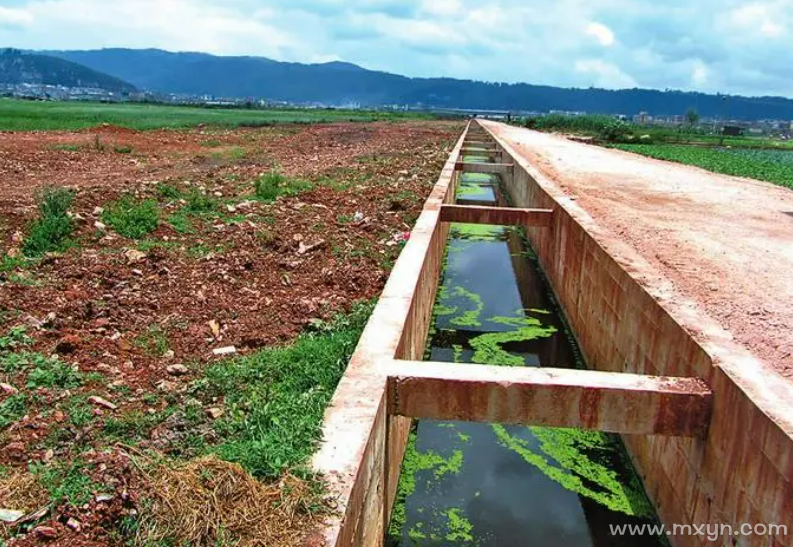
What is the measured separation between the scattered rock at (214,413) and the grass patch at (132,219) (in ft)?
16.3

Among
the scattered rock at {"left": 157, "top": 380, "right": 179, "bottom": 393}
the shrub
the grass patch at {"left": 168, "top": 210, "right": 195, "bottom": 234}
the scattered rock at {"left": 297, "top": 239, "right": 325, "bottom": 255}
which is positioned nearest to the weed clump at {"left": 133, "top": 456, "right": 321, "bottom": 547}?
the scattered rock at {"left": 157, "top": 380, "right": 179, "bottom": 393}

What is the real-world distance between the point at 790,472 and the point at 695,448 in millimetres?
1260

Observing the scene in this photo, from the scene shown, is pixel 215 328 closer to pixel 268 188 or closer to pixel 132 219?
pixel 132 219

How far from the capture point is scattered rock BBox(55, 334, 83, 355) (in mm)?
5105

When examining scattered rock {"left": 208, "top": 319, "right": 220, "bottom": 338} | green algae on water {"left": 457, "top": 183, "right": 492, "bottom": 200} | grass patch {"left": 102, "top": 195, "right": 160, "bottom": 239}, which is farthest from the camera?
green algae on water {"left": 457, "top": 183, "right": 492, "bottom": 200}

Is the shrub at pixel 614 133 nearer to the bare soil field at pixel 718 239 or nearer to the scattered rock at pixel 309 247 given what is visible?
the bare soil field at pixel 718 239

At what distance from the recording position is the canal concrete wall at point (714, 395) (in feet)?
11.4

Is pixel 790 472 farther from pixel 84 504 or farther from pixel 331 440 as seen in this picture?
pixel 84 504

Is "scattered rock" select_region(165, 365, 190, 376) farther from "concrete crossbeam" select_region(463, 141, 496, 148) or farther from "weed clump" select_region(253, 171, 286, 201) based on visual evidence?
"concrete crossbeam" select_region(463, 141, 496, 148)

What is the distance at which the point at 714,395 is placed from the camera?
420 cm

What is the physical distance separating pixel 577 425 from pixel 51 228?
270 inches

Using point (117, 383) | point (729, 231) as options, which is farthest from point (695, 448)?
point (729, 231)

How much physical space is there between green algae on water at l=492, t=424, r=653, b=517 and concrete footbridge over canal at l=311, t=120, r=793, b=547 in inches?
0.7

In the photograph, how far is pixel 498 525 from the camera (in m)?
4.90
